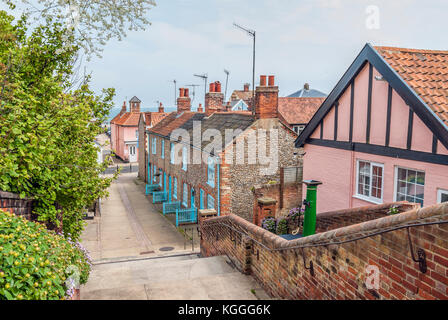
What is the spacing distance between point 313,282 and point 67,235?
6720mm

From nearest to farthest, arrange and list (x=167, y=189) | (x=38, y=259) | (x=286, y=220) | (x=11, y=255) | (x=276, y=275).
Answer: (x=11, y=255)
(x=38, y=259)
(x=276, y=275)
(x=286, y=220)
(x=167, y=189)

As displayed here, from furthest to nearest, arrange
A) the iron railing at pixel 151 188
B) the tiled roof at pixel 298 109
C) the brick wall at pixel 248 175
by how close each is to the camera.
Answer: the tiled roof at pixel 298 109 < the iron railing at pixel 151 188 < the brick wall at pixel 248 175

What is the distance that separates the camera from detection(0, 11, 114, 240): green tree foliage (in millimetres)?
6340

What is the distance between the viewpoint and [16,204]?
7418 mm

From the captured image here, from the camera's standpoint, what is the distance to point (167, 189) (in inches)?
1188

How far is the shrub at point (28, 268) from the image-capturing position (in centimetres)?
388

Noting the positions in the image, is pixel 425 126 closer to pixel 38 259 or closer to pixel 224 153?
pixel 38 259

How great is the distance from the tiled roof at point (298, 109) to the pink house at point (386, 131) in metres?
25.8

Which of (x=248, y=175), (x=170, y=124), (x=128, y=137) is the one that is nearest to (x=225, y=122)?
(x=248, y=175)

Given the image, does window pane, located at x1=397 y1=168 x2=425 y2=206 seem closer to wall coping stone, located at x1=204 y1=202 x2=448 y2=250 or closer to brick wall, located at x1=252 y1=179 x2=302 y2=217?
wall coping stone, located at x1=204 y1=202 x2=448 y2=250

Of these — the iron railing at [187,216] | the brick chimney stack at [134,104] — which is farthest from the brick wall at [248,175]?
the brick chimney stack at [134,104]

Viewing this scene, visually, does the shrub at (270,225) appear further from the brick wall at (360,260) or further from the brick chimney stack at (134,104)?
the brick chimney stack at (134,104)
